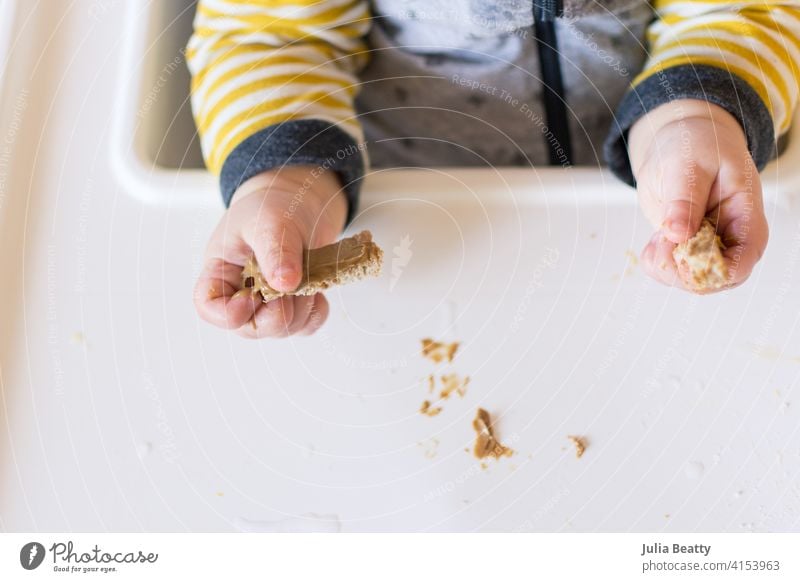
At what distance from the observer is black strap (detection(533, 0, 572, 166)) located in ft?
1.40

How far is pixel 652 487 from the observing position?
30cm

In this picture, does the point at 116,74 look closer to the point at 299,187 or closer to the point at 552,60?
the point at 299,187

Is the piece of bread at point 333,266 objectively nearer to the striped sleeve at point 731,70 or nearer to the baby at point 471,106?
the baby at point 471,106

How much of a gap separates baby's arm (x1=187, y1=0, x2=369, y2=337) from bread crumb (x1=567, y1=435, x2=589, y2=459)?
125 millimetres

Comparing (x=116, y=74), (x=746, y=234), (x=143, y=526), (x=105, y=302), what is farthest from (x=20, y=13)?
(x=746, y=234)

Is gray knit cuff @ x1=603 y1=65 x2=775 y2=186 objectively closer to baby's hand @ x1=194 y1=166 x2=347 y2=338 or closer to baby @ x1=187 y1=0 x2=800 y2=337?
baby @ x1=187 y1=0 x2=800 y2=337

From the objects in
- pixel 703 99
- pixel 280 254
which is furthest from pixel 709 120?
pixel 280 254

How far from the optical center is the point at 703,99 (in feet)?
1.13

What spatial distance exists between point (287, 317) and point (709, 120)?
0.73ft

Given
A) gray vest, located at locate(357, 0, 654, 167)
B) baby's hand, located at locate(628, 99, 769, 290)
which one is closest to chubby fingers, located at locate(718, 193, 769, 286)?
baby's hand, located at locate(628, 99, 769, 290)

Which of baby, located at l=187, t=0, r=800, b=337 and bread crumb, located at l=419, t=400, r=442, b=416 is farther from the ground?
baby, located at l=187, t=0, r=800, b=337

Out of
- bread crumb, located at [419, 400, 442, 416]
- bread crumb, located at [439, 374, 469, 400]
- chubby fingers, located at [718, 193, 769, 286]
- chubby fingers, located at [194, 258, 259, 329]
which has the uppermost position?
chubby fingers, located at [718, 193, 769, 286]

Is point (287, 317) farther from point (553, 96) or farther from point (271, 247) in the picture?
point (553, 96)

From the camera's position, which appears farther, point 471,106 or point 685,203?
point 471,106
